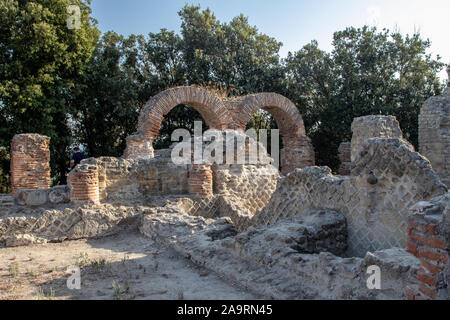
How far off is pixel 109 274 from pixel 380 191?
2.73 m

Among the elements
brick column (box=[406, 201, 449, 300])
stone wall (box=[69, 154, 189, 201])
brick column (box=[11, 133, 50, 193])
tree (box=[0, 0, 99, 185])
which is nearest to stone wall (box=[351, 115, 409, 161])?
stone wall (box=[69, 154, 189, 201])

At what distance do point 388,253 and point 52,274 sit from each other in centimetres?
311

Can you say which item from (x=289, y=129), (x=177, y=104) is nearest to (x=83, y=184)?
(x=177, y=104)

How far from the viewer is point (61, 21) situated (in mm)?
11508

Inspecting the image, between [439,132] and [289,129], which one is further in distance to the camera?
[289,129]

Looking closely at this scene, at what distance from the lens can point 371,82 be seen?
14156 mm

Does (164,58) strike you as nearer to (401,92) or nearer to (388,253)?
(401,92)

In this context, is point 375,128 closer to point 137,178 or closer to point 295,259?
point 137,178

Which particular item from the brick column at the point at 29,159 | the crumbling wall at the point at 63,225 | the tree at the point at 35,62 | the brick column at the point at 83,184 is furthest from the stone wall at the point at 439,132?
the tree at the point at 35,62

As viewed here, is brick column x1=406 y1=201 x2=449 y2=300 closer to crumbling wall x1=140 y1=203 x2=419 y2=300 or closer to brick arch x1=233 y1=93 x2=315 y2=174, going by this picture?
crumbling wall x1=140 y1=203 x2=419 y2=300

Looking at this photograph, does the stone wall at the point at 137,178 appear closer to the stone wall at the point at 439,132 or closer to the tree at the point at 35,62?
the tree at the point at 35,62

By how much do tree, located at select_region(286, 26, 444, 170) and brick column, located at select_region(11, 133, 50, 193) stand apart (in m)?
10.3

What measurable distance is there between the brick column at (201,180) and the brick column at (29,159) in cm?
427

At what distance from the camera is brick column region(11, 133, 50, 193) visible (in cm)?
857
